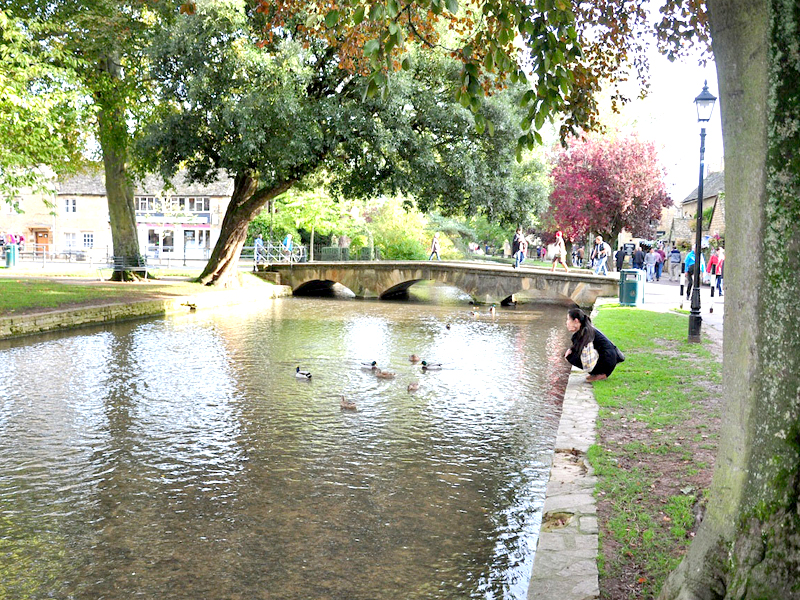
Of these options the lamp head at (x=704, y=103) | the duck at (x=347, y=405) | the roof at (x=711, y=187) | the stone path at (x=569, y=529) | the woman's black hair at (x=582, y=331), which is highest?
the roof at (x=711, y=187)

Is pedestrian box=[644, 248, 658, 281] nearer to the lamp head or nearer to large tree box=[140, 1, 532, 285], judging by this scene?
large tree box=[140, 1, 532, 285]

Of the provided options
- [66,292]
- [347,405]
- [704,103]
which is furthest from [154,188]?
[347,405]

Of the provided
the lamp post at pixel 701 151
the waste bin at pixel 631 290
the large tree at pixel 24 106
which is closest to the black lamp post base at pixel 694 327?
the lamp post at pixel 701 151

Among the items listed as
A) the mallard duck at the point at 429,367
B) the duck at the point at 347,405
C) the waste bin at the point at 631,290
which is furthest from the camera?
the waste bin at the point at 631,290

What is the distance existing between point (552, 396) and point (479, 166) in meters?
15.2

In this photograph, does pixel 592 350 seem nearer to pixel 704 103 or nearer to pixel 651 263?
pixel 704 103

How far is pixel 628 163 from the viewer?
40.7m

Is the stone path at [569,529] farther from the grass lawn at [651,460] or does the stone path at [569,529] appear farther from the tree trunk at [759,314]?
Answer: the tree trunk at [759,314]

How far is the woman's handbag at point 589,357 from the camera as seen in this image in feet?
37.4

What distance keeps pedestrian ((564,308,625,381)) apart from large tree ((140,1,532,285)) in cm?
1187

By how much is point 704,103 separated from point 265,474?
1152 cm

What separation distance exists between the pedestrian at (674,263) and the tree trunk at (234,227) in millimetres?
24956

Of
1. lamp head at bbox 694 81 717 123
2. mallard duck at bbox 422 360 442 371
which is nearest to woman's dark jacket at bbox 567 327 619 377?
mallard duck at bbox 422 360 442 371

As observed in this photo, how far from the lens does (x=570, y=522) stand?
18.6 feet
